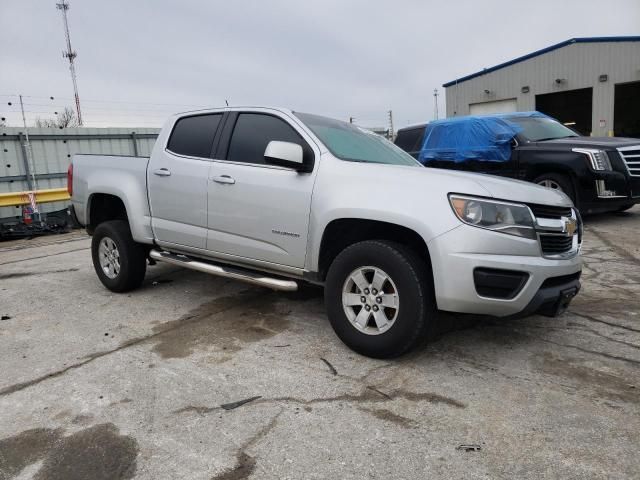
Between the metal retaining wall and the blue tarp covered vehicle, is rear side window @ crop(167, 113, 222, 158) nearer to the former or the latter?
the blue tarp covered vehicle

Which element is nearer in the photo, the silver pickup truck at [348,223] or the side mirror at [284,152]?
the silver pickup truck at [348,223]

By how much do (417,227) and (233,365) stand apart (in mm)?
1575

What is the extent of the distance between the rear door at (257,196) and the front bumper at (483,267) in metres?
1.10

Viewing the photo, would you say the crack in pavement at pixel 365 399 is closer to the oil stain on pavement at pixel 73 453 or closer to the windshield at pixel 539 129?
the oil stain on pavement at pixel 73 453

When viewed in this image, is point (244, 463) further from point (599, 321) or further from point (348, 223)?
point (599, 321)

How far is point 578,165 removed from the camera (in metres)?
7.78

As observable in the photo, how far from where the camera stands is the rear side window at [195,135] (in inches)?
179

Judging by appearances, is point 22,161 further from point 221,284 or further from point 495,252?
point 495,252

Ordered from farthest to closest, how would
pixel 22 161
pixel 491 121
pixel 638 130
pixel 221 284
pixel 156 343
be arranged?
pixel 638 130
pixel 22 161
pixel 491 121
pixel 221 284
pixel 156 343

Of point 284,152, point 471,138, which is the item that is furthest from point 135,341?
point 471,138

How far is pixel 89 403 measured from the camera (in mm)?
2977

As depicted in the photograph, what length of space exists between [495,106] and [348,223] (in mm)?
26068

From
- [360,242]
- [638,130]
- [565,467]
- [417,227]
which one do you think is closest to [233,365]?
[360,242]

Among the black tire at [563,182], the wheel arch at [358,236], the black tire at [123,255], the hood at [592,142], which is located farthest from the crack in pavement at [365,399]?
the hood at [592,142]
